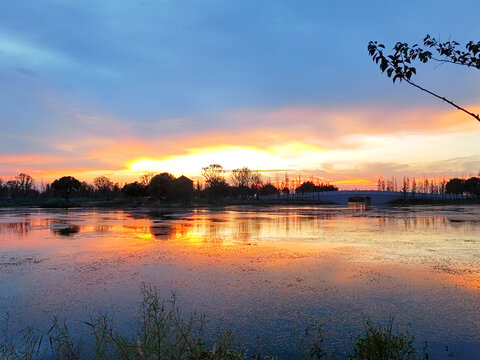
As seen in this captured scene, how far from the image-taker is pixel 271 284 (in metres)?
9.48

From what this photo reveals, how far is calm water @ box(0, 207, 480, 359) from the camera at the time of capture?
670cm

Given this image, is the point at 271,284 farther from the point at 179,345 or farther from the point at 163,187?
the point at 163,187

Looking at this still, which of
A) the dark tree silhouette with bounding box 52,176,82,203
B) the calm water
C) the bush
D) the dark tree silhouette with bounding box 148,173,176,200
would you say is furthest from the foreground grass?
the dark tree silhouette with bounding box 52,176,82,203

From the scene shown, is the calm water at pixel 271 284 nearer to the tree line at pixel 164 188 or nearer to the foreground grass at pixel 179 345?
the foreground grass at pixel 179 345

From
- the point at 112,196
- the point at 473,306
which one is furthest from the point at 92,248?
the point at 112,196

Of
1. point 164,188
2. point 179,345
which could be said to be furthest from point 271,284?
point 164,188

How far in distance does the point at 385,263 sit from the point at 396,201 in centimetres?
8432

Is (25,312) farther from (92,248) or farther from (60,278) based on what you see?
(92,248)

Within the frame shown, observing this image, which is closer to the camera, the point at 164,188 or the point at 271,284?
the point at 271,284

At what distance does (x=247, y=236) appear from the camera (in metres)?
19.9

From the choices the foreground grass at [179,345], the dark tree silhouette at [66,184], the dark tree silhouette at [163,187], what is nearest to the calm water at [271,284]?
the foreground grass at [179,345]

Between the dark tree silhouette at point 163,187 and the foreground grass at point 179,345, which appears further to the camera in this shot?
the dark tree silhouette at point 163,187

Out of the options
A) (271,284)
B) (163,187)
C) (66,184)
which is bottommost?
(271,284)

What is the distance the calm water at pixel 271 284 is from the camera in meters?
6.70
